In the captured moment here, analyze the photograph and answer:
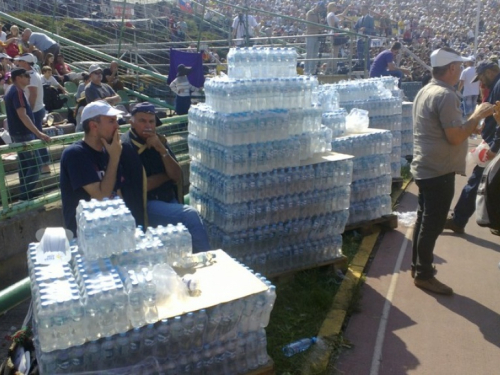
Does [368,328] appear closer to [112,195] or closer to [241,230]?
[241,230]

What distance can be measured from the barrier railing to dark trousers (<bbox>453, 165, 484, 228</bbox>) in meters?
4.39

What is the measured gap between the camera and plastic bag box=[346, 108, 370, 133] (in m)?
6.79

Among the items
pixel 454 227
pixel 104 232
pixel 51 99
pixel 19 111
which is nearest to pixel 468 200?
pixel 454 227

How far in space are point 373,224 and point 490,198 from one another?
294 cm

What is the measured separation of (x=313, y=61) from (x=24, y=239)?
1043cm

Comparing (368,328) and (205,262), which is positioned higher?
(205,262)

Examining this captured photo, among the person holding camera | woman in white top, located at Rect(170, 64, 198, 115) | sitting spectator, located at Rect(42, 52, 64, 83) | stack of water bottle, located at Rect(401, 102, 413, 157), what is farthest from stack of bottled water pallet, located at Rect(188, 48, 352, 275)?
the person holding camera

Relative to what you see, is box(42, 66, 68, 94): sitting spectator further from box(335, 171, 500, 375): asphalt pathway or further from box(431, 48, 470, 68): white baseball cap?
box(431, 48, 470, 68): white baseball cap

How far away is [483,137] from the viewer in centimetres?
640

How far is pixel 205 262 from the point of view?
11.6 feet

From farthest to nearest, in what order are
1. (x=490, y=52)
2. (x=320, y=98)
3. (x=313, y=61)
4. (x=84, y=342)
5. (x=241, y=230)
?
1. (x=490, y=52)
2. (x=313, y=61)
3. (x=320, y=98)
4. (x=241, y=230)
5. (x=84, y=342)

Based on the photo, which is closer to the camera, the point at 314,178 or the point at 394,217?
the point at 314,178

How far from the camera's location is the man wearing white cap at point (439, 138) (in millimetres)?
4582

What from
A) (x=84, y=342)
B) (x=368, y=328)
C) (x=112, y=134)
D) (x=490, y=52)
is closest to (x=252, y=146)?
(x=112, y=134)
